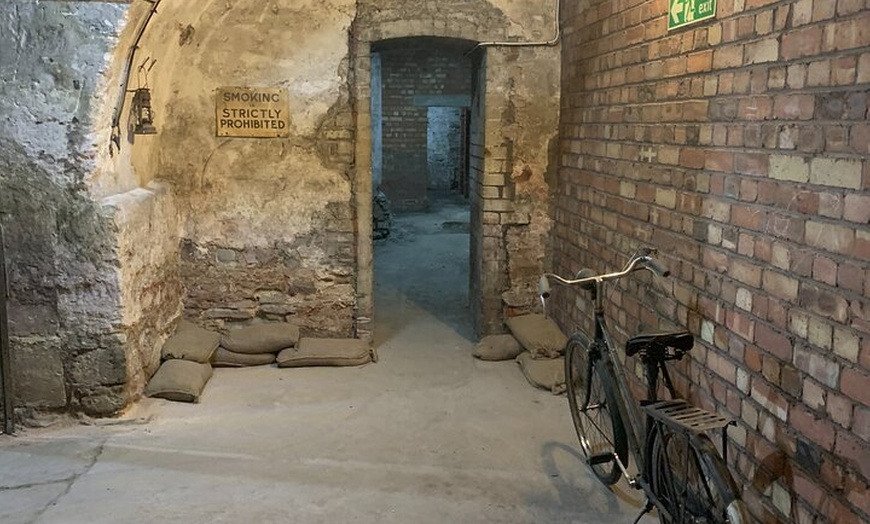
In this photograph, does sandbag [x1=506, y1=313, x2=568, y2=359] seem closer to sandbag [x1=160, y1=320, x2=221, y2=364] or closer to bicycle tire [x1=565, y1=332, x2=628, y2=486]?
bicycle tire [x1=565, y1=332, x2=628, y2=486]

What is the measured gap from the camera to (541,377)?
434 cm

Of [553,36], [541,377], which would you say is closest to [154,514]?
[541,377]

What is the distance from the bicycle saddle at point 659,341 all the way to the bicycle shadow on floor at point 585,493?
0.69 m

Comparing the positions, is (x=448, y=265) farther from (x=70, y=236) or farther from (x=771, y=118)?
(x=771, y=118)

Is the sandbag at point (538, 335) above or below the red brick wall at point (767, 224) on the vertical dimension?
below

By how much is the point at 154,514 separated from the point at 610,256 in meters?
2.45

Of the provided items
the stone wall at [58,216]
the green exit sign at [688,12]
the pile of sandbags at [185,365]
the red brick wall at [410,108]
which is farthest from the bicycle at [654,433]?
the red brick wall at [410,108]

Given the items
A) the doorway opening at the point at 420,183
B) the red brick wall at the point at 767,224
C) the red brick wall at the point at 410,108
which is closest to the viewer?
the red brick wall at the point at 767,224

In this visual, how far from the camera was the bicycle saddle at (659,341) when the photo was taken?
2.61 m

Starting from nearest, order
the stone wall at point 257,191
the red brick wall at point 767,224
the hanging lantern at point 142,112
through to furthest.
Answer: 1. the red brick wall at point 767,224
2. the stone wall at point 257,191
3. the hanging lantern at point 142,112

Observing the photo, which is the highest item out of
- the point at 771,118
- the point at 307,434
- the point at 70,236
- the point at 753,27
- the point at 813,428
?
the point at 753,27

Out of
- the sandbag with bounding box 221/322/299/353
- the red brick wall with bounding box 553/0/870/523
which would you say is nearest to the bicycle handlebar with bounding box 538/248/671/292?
the red brick wall with bounding box 553/0/870/523

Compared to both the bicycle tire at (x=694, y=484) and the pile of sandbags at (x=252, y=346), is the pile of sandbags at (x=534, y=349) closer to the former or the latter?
the pile of sandbags at (x=252, y=346)

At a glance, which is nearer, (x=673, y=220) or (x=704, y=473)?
(x=704, y=473)
